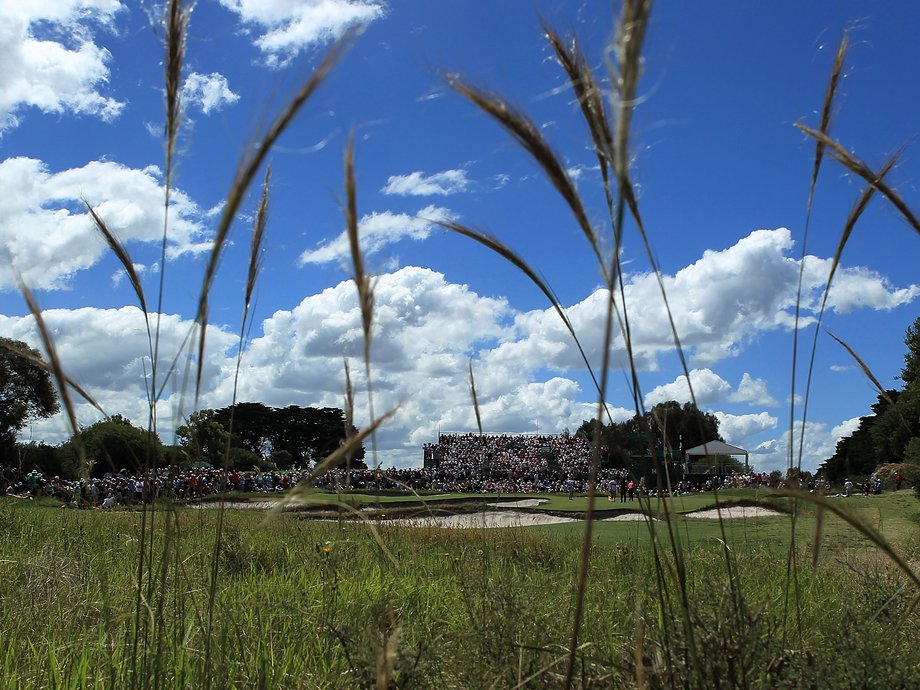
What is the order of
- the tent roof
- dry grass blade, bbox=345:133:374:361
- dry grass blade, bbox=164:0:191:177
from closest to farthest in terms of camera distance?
dry grass blade, bbox=345:133:374:361 < dry grass blade, bbox=164:0:191:177 < the tent roof

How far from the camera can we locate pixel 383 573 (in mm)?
5156

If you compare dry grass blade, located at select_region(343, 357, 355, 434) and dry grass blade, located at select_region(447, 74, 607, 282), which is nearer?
dry grass blade, located at select_region(447, 74, 607, 282)

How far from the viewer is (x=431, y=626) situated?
310cm

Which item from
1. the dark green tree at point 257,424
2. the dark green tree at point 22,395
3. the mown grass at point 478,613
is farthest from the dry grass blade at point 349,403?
the dark green tree at point 257,424

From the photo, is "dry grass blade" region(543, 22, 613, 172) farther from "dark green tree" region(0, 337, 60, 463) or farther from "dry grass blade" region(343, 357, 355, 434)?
"dark green tree" region(0, 337, 60, 463)

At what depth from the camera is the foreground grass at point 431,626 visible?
6.09 ft

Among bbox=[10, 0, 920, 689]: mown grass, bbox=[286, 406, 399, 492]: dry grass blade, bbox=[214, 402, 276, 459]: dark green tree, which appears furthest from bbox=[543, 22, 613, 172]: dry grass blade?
bbox=[214, 402, 276, 459]: dark green tree

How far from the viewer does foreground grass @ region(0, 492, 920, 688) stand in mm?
1856

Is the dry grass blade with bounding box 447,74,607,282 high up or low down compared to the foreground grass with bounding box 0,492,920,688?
up

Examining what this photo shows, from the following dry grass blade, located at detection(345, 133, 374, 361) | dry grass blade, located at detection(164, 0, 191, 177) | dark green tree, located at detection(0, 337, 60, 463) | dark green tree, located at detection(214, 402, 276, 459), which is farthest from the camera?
dark green tree, located at detection(214, 402, 276, 459)

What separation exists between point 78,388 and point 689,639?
1427 millimetres

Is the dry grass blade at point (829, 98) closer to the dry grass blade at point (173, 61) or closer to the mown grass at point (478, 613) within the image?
the mown grass at point (478, 613)

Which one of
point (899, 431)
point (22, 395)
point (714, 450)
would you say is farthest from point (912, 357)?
point (22, 395)

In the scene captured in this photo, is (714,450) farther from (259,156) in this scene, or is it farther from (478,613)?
(259,156)
